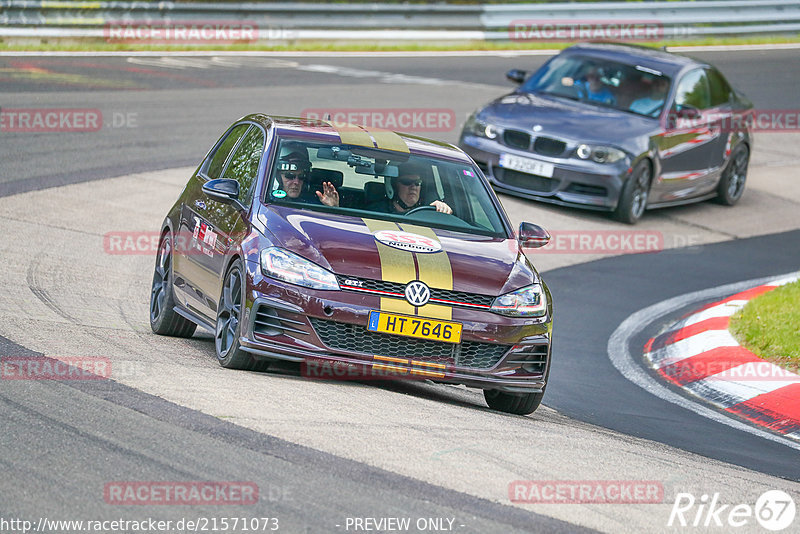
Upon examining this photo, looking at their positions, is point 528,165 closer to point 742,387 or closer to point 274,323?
point 742,387

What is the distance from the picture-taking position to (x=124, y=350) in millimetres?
7730

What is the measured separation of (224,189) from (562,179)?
290 inches

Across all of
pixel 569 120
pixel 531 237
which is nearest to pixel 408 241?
pixel 531 237

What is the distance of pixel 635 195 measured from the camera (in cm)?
1520

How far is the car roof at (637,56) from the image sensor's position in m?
16.3

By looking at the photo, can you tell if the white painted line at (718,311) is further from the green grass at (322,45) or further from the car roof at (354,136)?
the green grass at (322,45)

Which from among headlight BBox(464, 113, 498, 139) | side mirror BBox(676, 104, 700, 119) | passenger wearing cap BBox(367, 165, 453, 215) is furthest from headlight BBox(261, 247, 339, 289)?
side mirror BBox(676, 104, 700, 119)

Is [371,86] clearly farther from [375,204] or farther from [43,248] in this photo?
[375,204]

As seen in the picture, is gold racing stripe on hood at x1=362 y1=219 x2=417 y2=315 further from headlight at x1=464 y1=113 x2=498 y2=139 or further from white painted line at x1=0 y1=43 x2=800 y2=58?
white painted line at x1=0 y1=43 x2=800 y2=58

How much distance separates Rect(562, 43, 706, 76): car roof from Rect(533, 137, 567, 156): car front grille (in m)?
2.02

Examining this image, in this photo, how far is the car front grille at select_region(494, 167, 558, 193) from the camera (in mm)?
15023

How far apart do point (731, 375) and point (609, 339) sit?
59.3 inches

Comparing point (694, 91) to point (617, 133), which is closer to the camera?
point (617, 133)

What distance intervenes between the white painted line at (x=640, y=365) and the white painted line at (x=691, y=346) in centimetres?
20
